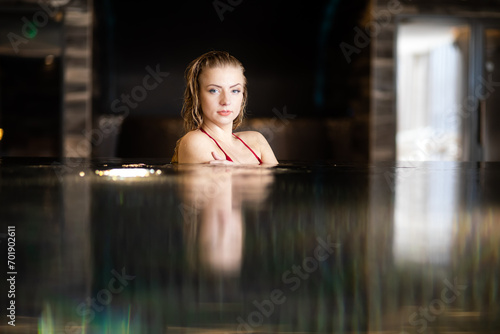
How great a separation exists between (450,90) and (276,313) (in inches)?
115

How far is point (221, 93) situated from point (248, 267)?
105cm

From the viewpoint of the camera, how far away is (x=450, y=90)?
283 centimetres

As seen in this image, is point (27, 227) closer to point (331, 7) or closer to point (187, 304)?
point (187, 304)

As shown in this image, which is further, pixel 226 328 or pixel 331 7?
pixel 331 7

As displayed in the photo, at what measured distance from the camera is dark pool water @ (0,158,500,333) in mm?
164

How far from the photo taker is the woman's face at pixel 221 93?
46.9 inches

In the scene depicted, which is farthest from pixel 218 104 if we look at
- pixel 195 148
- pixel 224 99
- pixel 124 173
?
pixel 124 173

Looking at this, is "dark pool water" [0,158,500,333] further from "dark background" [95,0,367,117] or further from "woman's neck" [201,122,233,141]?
"dark background" [95,0,367,117]

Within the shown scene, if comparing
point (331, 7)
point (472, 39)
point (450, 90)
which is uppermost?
point (331, 7)

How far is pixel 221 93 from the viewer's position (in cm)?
120

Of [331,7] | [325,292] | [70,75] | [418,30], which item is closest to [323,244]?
[325,292]

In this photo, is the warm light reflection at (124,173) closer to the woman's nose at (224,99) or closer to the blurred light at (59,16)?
the woman's nose at (224,99)

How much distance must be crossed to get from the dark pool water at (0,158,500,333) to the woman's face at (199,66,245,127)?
39.4 inches

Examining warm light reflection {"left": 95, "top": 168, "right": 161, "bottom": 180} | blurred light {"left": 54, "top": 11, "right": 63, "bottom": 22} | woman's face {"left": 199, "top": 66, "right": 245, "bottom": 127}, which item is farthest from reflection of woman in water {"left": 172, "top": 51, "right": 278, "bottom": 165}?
blurred light {"left": 54, "top": 11, "right": 63, "bottom": 22}
